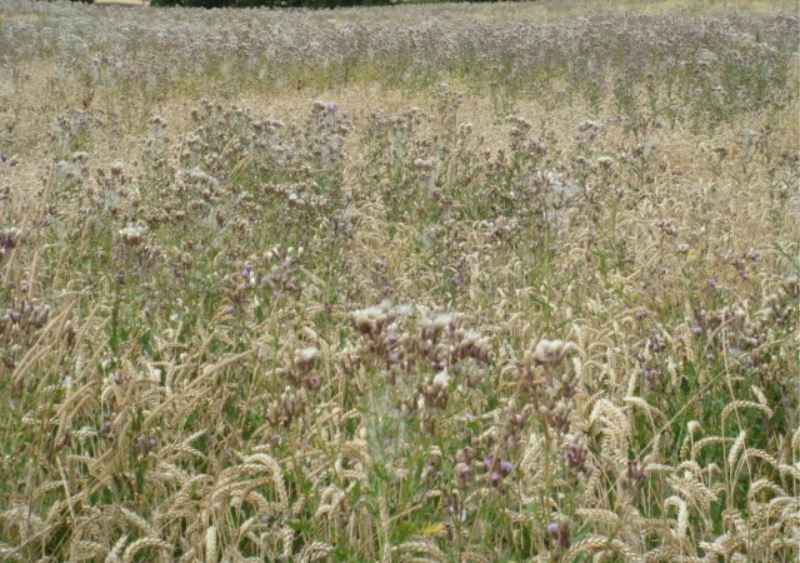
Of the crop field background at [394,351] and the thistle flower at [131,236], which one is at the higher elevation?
the thistle flower at [131,236]

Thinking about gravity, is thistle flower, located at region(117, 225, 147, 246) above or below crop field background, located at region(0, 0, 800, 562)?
above

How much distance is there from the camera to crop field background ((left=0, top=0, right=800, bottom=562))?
8.10ft

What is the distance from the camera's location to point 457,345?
249cm

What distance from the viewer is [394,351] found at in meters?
2.46

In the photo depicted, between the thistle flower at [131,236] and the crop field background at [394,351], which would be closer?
the crop field background at [394,351]

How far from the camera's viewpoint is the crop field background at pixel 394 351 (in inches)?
97.2

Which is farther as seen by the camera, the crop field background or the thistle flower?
the thistle flower

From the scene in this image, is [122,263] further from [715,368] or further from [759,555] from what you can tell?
[759,555]

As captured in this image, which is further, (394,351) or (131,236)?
(131,236)

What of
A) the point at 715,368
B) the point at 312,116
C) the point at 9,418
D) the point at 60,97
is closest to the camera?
the point at 9,418

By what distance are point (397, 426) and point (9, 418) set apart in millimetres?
1202

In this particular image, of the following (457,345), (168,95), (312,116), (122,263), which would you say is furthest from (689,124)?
(457,345)

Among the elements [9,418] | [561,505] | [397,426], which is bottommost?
[561,505]

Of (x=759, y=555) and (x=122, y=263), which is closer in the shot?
(x=759, y=555)
